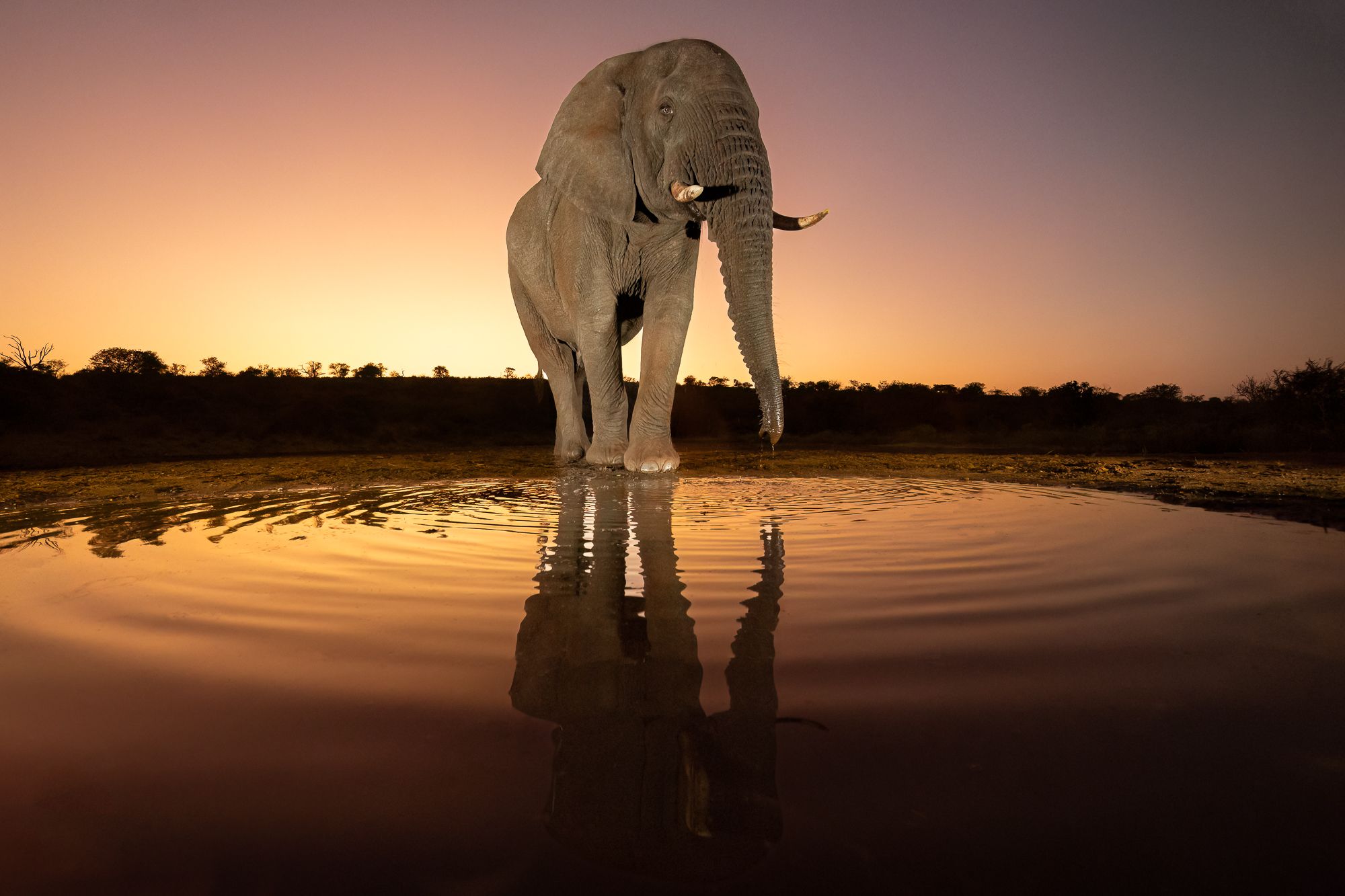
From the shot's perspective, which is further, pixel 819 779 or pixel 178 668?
pixel 178 668

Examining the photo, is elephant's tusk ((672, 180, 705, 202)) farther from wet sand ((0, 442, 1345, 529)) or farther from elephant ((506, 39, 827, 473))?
wet sand ((0, 442, 1345, 529))

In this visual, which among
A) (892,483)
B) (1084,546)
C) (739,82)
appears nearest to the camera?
(1084,546)

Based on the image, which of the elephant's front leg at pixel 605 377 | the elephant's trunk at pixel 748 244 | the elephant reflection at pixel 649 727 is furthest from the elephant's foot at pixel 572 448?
the elephant reflection at pixel 649 727

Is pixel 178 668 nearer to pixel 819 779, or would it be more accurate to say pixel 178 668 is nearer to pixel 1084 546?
pixel 819 779

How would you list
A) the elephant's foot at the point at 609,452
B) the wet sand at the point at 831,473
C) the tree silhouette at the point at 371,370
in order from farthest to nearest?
the tree silhouette at the point at 371,370
the elephant's foot at the point at 609,452
the wet sand at the point at 831,473

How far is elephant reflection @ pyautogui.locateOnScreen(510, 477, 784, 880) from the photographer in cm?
94

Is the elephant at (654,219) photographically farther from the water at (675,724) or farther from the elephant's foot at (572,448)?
→ the water at (675,724)

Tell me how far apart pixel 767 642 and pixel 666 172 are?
5432 millimetres

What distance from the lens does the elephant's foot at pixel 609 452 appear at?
317 inches

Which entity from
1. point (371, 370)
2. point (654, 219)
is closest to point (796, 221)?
point (654, 219)

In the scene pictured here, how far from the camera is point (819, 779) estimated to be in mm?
1073

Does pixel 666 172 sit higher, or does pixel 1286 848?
pixel 666 172

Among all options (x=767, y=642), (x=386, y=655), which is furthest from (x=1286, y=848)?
(x=386, y=655)

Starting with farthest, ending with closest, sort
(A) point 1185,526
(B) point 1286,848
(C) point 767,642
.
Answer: (A) point 1185,526
(C) point 767,642
(B) point 1286,848
